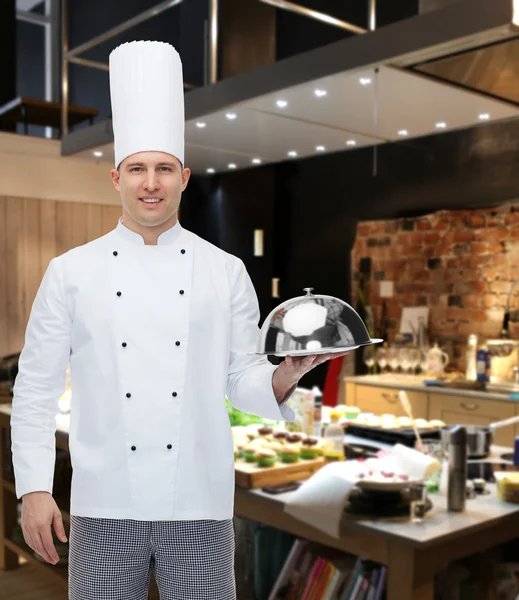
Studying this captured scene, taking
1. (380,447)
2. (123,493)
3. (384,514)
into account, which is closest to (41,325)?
(123,493)

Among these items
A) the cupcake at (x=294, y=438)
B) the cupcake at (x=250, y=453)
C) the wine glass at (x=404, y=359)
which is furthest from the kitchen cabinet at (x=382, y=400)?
the cupcake at (x=250, y=453)

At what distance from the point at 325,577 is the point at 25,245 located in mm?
3583

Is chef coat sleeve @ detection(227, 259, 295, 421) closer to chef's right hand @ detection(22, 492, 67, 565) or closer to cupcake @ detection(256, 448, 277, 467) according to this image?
chef's right hand @ detection(22, 492, 67, 565)

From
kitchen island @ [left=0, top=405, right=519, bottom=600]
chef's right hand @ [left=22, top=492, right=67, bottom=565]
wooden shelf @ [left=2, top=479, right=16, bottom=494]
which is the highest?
chef's right hand @ [left=22, top=492, right=67, bottom=565]

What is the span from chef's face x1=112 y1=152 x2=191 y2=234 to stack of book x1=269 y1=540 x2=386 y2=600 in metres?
1.50

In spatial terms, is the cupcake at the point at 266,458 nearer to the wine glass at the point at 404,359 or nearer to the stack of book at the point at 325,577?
the stack of book at the point at 325,577

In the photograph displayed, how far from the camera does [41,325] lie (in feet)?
4.42

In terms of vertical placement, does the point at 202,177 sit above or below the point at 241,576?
above

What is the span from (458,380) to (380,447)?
5.80 feet

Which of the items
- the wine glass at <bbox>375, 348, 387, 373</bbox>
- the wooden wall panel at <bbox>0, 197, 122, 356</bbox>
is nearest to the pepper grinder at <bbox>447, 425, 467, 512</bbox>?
the wine glass at <bbox>375, 348, 387, 373</bbox>

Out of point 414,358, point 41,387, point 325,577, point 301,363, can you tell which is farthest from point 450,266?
point 41,387

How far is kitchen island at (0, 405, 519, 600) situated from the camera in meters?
2.09

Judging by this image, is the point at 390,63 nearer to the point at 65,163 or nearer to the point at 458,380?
the point at 458,380

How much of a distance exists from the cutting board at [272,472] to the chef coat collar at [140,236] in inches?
51.8
